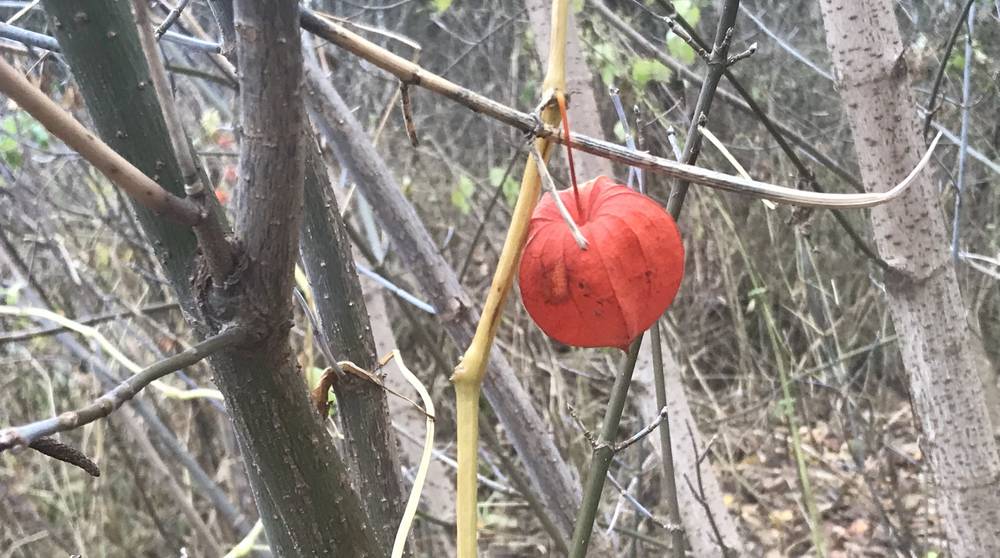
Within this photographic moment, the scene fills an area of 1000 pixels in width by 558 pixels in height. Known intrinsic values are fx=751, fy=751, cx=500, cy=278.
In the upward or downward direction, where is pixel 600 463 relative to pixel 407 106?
downward

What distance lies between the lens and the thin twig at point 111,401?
256mm

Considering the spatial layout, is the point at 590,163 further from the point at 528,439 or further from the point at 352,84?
the point at 352,84

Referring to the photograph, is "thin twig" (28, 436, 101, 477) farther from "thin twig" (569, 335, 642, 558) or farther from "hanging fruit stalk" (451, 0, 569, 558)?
"thin twig" (569, 335, 642, 558)

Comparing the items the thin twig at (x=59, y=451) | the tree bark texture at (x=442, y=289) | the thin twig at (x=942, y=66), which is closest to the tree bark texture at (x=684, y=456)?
the tree bark texture at (x=442, y=289)

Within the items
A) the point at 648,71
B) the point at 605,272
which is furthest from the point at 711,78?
the point at 648,71

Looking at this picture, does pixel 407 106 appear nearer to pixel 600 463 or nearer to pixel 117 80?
pixel 117 80

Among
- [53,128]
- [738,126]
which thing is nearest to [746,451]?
[738,126]

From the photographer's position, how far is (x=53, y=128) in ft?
0.88

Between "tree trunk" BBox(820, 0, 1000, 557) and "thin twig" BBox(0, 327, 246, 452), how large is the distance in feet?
2.48

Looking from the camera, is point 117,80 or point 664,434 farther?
point 664,434

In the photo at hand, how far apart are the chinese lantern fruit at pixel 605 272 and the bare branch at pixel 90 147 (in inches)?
7.9

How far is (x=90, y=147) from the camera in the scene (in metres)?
0.28

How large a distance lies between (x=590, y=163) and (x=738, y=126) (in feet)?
6.59

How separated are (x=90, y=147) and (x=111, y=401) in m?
0.10
